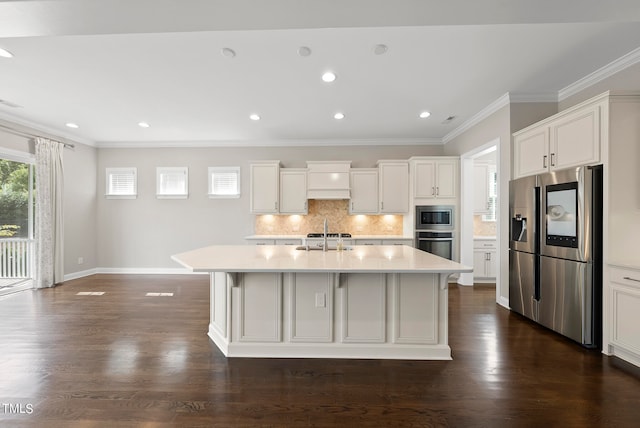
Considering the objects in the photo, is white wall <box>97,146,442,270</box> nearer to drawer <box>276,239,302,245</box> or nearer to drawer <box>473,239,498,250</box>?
drawer <box>276,239,302,245</box>

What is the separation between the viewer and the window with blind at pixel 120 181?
6.34 metres

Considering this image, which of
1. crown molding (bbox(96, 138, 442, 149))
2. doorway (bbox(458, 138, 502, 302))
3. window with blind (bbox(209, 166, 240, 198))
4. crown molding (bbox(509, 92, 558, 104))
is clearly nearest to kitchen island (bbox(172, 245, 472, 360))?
doorway (bbox(458, 138, 502, 302))

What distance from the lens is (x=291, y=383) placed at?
220 cm

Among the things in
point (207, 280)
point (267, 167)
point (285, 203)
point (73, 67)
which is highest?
point (73, 67)

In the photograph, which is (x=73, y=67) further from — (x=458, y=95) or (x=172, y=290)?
(x=458, y=95)

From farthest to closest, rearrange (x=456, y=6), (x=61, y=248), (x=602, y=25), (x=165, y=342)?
(x=61, y=248) < (x=165, y=342) < (x=602, y=25) < (x=456, y=6)

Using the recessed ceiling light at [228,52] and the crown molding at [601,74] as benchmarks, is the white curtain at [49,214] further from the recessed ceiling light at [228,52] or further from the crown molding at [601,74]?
the crown molding at [601,74]

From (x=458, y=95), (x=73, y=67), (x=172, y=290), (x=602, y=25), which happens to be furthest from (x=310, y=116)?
(x=172, y=290)

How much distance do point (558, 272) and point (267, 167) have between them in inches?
187

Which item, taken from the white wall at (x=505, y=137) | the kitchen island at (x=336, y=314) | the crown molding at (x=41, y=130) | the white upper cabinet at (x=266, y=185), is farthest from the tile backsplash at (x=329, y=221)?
the crown molding at (x=41, y=130)

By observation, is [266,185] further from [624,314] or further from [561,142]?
[624,314]

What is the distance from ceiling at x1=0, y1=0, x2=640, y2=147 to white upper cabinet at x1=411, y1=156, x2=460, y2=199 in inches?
26.5

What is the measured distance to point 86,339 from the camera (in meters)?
2.96

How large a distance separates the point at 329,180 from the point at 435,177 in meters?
2.00
